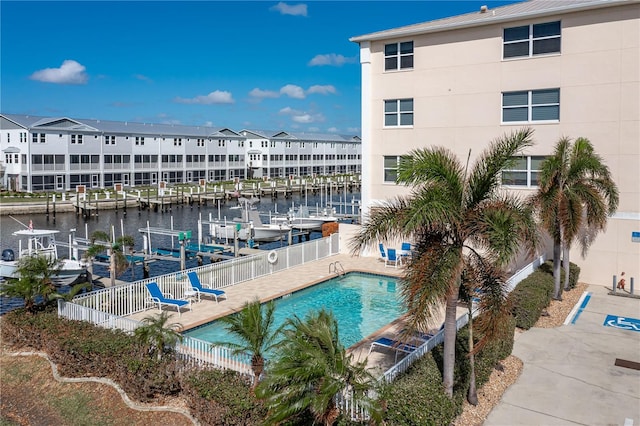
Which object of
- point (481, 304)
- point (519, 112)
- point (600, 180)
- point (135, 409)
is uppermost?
point (519, 112)

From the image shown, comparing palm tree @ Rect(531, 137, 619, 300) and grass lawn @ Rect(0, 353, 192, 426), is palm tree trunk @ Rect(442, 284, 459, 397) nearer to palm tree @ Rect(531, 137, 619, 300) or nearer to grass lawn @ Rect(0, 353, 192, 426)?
grass lawn @ Rect(0, 353, 192, 426)

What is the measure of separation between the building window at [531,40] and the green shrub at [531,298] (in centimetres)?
995

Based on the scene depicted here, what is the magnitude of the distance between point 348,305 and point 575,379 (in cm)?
867

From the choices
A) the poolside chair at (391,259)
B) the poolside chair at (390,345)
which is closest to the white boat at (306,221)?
the poolside chair at (391,259)

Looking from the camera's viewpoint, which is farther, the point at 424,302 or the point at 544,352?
the point at 544,352

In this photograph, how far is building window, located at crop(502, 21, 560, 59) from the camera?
73.0ft

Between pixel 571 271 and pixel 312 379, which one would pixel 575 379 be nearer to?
pixel 312 379

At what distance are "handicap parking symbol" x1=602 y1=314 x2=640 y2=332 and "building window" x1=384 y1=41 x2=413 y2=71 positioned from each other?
1435 cm

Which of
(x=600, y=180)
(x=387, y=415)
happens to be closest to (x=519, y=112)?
(x=600, y=180)

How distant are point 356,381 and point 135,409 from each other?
5.36m

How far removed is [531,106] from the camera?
23.0m

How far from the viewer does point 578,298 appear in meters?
19.9

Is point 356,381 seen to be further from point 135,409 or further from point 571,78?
point 571,78

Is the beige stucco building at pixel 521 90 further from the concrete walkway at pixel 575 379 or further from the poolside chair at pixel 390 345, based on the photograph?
the poolside chair at pixel 390 345
